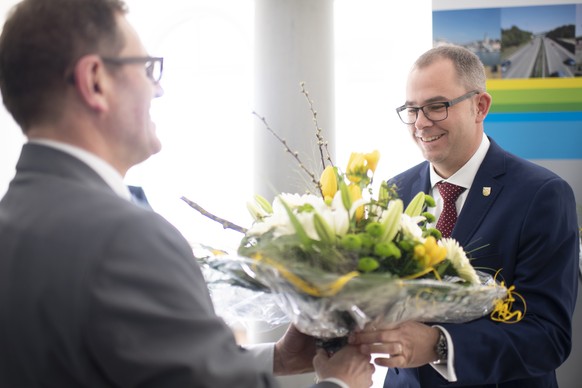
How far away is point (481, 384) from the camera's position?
197 centimetres

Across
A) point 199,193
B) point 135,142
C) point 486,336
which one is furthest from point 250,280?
point 199,193

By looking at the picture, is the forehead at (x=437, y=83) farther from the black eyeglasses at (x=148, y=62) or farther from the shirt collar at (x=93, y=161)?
the shirt collar at (x=93, y=161)

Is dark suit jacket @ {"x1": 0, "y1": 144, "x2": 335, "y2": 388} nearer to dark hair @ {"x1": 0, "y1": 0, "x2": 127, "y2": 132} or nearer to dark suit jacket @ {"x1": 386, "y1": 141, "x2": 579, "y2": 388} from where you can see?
dark hair @ {"x1": 0, "y1": 0, "x2": 127, "y2": 132}

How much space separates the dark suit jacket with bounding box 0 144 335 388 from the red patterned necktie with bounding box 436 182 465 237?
1227mm

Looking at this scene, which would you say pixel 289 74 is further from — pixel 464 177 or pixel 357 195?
pixel 357 195

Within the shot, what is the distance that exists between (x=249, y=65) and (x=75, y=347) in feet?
12.0

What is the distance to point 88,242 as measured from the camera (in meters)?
1.07

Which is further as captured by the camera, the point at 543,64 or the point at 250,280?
the point at 543,64

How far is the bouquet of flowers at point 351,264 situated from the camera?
131 cm

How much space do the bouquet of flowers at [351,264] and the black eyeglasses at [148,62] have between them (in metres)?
0.38

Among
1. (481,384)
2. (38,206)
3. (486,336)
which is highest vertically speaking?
(38,206)

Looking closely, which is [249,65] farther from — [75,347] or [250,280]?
[75,347]

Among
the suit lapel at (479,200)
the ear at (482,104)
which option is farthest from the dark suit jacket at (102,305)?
the ear at (482,104)

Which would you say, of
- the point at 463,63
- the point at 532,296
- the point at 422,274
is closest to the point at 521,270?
Answer: the point at 532,296
